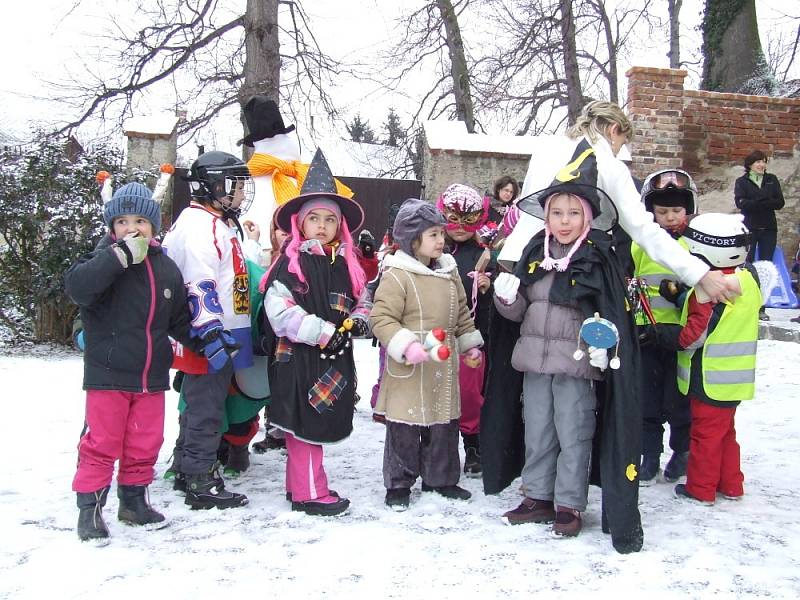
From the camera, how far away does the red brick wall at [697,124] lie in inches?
379

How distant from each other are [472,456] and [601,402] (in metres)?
1.18

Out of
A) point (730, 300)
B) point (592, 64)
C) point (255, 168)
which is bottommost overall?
point (730, 300)

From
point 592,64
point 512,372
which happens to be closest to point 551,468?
point 512,372

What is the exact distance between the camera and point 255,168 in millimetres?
5445

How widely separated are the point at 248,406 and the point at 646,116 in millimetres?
7528

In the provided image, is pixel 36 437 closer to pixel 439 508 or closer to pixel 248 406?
pixel 248 406

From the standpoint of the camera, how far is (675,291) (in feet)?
13.2

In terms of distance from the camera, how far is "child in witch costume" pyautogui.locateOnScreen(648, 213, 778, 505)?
381cm

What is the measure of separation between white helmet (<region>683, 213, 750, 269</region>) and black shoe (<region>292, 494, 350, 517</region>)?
230cm

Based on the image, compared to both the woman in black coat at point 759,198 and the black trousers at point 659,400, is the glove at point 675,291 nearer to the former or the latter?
the black trousers at point 659,400

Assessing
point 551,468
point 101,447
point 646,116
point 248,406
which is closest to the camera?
point 101,447

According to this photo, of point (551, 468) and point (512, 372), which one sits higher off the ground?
point (512, 372)

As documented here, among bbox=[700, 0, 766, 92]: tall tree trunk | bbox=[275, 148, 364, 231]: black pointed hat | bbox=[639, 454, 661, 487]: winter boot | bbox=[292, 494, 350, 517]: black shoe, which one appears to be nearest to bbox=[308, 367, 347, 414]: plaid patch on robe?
bbox=[292, 494, 350, 517]: black shoe

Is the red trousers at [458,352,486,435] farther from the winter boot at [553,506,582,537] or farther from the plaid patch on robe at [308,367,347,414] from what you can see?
the winter boot at [553,506,582,537]
